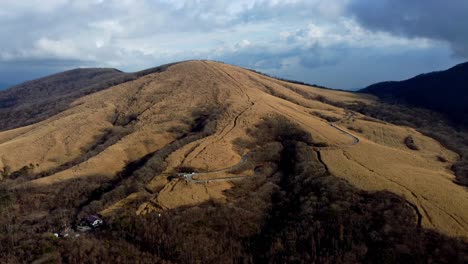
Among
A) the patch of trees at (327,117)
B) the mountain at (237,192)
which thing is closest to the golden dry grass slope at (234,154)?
the mountain at (237,192)

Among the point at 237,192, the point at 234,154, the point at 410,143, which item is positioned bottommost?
the point at 237,192

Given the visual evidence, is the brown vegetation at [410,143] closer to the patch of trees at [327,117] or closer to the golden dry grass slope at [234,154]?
the golden dry grass slope at [234,154]

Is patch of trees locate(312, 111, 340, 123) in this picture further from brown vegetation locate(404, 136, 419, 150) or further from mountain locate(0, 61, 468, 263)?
brown vegetation locate(404, 136, 419, 150)

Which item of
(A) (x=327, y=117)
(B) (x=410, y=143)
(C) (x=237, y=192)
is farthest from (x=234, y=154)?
(B) (x=410, y=143)

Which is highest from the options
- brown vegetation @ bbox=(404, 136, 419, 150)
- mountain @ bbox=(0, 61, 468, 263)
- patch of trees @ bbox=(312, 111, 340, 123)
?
patch of trees @ bbox=(312, 111, 340, 123)

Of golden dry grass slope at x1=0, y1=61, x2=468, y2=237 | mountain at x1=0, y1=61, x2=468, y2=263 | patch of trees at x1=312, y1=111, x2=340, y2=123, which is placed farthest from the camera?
patch of trees at x1=312, y1=111, x2=340, y2=123

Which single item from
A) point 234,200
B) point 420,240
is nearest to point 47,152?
point 234,200

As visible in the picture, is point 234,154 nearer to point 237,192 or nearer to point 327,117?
point 237,192

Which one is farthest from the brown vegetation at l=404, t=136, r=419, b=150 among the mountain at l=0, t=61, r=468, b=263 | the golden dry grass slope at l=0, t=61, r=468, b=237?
the golden dry grass slope at l=0, t=61, r=468, b=237

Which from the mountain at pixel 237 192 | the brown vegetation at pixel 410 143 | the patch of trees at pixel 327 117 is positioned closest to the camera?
the mountain at pixel 237 192
